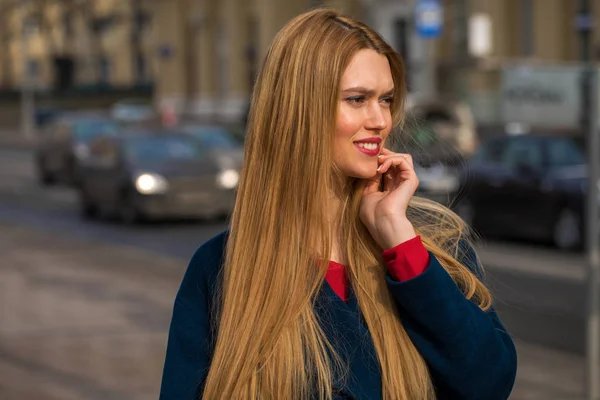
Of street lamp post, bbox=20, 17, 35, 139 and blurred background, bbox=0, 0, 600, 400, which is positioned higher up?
blurred background, bbox=0, 0, 600, 400

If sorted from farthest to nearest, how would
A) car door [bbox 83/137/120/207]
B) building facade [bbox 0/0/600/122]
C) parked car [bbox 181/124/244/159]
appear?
building facade [bbox 0/0/600/122]
parked car [bbox 181/124/244/159]
car door [bbox 83/137/120/207]

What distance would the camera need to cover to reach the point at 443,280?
231cm

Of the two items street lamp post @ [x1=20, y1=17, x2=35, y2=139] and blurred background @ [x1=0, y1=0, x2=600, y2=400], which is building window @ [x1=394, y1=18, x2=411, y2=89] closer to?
blurred background @ [x1=0, y1=0, x2=600, y2=400]

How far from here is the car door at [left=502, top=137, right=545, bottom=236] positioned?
15.8m

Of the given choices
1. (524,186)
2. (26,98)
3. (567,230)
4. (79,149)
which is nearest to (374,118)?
(567,230)

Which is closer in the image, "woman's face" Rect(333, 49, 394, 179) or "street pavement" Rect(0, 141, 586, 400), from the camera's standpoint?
"woman's face" Rect(333, 49, 394, 179)

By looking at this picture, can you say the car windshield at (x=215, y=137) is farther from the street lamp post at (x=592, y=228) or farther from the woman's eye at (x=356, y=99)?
the woman's eye at (x=356, y=99)

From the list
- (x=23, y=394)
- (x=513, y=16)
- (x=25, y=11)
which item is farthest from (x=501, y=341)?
(x=25, y=11)

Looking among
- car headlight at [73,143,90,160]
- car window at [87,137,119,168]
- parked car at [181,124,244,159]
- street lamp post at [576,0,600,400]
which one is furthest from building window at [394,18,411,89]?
street lamp post at [576,0,600,400]

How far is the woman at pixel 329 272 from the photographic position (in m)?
2.34

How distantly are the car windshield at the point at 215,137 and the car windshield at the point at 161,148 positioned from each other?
272 cm

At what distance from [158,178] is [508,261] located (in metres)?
6.65

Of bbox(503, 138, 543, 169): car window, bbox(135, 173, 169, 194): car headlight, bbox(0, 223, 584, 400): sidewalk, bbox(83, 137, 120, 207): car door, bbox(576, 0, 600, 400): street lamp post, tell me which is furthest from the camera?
bbox(83, 137, 120, 207): car door

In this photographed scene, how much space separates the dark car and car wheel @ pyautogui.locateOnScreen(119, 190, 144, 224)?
510 centimetres
